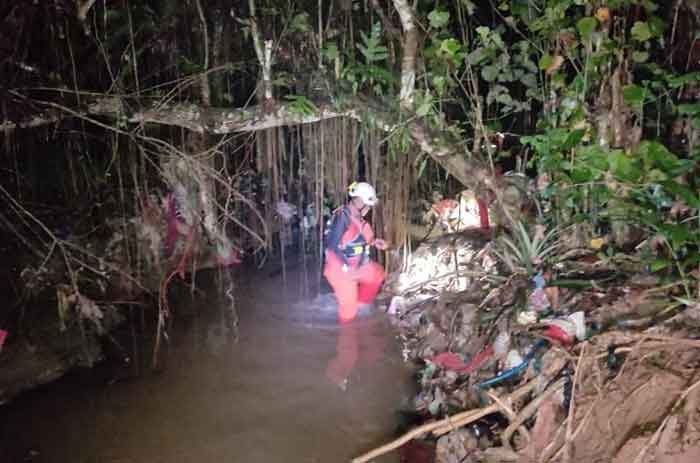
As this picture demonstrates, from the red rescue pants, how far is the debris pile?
1.09m

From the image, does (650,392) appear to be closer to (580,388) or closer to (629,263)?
(580,388)

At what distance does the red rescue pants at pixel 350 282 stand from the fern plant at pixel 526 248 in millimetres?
1678

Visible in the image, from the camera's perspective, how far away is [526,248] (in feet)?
14.7

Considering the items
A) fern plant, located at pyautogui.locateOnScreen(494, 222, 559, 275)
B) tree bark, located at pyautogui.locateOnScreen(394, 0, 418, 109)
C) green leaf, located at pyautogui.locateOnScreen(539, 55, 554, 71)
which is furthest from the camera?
tree bark, located at pyautogui.locateOnScreen(394, 0, 418, 109)

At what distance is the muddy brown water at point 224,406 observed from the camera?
12.6 feet

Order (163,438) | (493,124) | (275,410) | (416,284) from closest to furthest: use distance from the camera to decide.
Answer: (163,438) → (275,410) → (493,124) → (416,284)

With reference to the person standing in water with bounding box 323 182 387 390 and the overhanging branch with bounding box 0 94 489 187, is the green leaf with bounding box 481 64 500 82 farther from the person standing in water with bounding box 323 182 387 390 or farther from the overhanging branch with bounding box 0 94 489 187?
the person standing in water with bounding box 323 182 387 390

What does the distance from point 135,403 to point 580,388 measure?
3309 millimetres

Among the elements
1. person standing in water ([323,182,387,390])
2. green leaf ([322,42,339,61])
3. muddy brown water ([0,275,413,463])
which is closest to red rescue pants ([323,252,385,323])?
person standing in water ([323,182,387,390])

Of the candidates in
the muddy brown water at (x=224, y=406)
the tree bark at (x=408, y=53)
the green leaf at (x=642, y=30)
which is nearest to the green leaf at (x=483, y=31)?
the tree bark at (x=408, y=53)

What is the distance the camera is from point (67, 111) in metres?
4.33

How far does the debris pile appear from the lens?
2857 mm

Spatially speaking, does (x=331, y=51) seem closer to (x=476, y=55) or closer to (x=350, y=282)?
(x=476, y=55)

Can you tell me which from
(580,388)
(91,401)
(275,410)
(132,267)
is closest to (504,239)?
(580,388)
